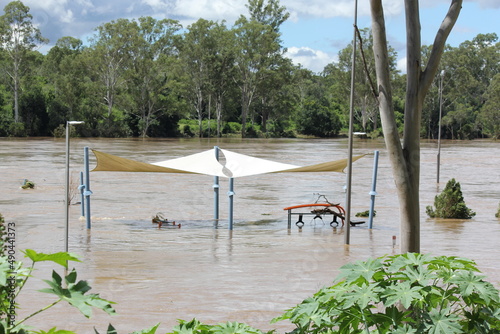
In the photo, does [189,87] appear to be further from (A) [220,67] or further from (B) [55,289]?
(B) [55,289]

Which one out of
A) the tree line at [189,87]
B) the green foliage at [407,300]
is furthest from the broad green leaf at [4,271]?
the tree line at [189,87]

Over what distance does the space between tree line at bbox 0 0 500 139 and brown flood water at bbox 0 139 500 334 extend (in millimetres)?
41141

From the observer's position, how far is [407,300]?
2881mm

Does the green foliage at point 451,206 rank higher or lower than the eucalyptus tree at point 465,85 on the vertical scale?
lower

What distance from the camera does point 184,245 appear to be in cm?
1415

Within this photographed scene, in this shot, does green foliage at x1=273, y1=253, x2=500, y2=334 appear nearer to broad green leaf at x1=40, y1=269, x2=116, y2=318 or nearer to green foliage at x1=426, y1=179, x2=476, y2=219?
broad green leaf at x1=40, y1=269, x2=116, y2=318

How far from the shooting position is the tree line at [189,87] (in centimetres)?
7025

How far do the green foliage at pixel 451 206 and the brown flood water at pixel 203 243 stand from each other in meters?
0.28

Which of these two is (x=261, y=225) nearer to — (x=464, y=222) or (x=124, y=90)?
(x=464, y=222)

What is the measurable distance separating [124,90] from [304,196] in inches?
2082

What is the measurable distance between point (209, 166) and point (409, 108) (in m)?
10.9

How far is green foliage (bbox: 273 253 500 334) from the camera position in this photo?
2.95 metres

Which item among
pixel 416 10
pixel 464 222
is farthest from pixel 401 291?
pixel 464 222

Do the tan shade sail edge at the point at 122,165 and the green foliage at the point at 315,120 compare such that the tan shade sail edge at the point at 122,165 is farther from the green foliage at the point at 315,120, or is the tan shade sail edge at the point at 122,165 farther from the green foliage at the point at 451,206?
the green foliage at the point at 315,120
